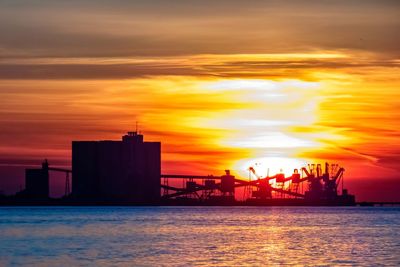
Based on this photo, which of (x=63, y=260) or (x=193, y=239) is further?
(x=193, y=239)

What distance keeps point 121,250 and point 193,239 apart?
16.3 metres

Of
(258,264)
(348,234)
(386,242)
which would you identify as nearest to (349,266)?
(258,264)

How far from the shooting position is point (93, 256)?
224 ft

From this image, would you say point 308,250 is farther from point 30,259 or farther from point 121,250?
point 30,259

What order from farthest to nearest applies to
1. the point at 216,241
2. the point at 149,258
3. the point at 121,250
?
the point at 216,241 → the point at 121,250 → the point at 149,258

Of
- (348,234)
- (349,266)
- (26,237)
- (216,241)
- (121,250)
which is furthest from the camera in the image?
(348,234)

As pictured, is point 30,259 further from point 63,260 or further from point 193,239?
point 193,239

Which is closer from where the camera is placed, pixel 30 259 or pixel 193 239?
pixel 30 259

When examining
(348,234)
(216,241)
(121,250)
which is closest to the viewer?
(121,250)

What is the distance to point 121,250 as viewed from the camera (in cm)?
7525

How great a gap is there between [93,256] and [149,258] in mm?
3818

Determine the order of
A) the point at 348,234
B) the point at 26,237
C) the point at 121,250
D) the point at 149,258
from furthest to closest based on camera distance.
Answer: the point at 348,234, the point at 26,237, the point at 121,250, the point at 149,258

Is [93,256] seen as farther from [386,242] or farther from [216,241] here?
[386,242]

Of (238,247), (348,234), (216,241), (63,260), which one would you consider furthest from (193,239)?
(63,260)
